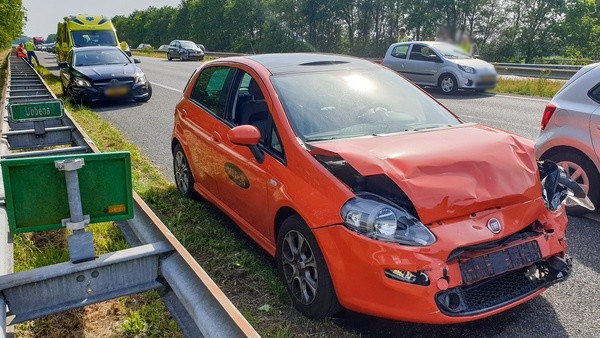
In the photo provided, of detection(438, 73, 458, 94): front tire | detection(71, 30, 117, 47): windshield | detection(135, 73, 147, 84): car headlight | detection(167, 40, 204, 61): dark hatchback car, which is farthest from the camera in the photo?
detection(167, 40, 204, 61): dark hatchback car

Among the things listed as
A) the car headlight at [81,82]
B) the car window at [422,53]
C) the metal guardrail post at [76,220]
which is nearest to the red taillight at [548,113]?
the metal guardrail post at [76,220]

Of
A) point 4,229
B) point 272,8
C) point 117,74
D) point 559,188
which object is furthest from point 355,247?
point 272,8

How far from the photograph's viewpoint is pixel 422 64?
1658 centimetres

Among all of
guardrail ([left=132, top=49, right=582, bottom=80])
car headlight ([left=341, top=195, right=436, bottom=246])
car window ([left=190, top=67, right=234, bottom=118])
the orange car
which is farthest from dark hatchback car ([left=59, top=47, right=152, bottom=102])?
car headlight ([left=341, top=195, right=436, bottom=246])

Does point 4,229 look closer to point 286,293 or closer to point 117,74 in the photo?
point 286,293

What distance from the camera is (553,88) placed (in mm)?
16031

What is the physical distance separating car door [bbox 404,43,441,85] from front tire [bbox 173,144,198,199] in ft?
39.8

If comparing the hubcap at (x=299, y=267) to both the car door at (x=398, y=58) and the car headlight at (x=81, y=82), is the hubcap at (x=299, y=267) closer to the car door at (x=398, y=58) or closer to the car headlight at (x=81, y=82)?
the car headlight at (x=81, y=82)

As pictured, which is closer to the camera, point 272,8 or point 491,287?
point 491,287

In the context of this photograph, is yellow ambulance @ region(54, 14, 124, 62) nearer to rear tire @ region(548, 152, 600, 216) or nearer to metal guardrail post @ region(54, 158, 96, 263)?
rear tire @ region(548, 152, 600, 216)

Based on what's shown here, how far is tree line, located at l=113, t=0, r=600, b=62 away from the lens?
31.1m

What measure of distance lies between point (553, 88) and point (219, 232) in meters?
14.5

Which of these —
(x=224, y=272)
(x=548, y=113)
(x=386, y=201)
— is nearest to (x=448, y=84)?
(x=548, y=113)

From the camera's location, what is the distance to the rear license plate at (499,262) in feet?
9.56
